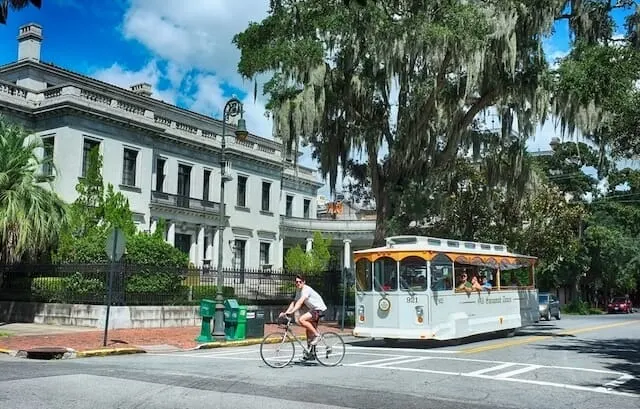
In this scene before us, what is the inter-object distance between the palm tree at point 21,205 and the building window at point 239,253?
25268mm

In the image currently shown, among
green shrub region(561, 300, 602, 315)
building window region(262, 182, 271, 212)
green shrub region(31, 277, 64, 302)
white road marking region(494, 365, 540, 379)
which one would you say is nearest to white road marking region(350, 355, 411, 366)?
white road marking region(494, 365, 540, 379)

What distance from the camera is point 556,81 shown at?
22.4 m

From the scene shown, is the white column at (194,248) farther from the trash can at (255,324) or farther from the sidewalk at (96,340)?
the trash can at (255,324)

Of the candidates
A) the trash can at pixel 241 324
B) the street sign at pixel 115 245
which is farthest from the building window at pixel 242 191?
the street sign at pixel 115 245

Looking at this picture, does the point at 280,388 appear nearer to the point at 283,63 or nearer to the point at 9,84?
the point at 283,63

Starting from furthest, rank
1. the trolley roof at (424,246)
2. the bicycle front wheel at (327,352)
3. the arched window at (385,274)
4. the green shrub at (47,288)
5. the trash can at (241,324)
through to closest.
Result: the green shrub at (47,288) < the trash can at (241,324) < the arched window at (385,274) < the trolley roof at (424,246) < the bicycle front wheel at (327,352)

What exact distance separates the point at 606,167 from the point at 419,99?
22.1 feet

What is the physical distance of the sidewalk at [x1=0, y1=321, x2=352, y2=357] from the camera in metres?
16.3

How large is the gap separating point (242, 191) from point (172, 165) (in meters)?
7.52

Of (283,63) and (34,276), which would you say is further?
(34,276)

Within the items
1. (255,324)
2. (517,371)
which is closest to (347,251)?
(255,324)

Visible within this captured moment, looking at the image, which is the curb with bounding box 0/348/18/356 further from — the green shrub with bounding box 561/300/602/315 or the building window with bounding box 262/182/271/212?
the green shrub with bounding box 561/300/602/315

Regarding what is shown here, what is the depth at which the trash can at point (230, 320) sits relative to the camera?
1942 cm

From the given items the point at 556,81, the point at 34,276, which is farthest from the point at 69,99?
the point at 556,81
